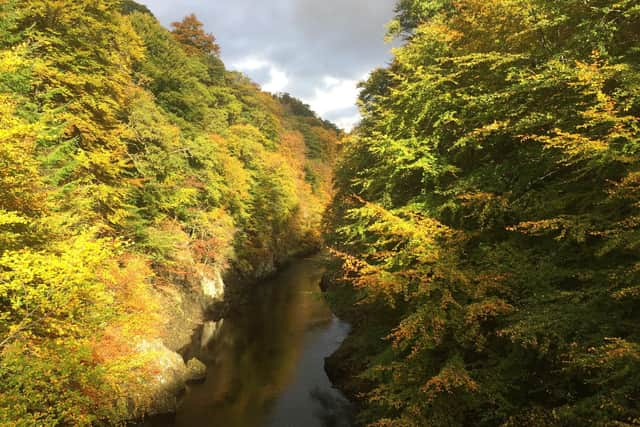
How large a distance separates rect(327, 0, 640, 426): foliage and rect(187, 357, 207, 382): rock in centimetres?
981

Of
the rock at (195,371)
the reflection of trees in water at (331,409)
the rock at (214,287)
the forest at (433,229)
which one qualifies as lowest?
the reflection of trees in water at (331,409)

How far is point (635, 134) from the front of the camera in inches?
225

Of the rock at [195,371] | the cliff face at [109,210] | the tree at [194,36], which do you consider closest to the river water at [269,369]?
the rock at [195,371]

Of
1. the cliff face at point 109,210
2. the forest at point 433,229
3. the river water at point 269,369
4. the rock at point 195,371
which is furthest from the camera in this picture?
the rock at point 195,371

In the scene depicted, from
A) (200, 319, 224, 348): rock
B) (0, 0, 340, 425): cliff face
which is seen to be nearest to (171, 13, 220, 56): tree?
(0, 0, 340, 425): cliff face

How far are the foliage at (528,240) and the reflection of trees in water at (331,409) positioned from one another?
4643 mm

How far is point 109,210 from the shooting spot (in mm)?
15141

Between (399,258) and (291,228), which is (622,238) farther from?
(291,228)

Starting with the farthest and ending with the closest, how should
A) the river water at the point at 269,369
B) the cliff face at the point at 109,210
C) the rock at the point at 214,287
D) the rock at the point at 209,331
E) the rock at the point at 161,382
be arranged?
the rock at the point at 214,287, the rock at the point at 209,331, the river water at the point at 269,369, the rock at the point at 161,382, the cliff face at the point at 109,210

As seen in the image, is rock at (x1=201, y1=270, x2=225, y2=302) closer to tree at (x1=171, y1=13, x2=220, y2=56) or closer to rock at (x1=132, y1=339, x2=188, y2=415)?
rock at (x1=132, y1=339, x2=188, y2=415)

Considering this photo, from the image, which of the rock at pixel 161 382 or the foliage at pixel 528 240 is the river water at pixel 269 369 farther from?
the foliage at pixel 528 240

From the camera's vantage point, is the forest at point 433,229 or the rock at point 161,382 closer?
the forest at point 433,229

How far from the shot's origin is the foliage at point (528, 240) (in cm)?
530

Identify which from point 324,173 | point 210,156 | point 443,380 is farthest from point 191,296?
point 324,173
